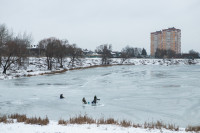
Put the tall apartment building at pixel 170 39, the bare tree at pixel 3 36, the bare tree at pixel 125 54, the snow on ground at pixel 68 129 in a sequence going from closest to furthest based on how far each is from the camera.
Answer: the snow on ground at pixel 68 129 → the bare tree at pixel 3 36 → the bare tree at pixel 125 54 → the tall apartment building at pixel 170 39

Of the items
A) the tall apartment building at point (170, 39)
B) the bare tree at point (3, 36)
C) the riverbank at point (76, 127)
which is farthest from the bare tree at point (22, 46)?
the tall apartment building at point (170, 39)

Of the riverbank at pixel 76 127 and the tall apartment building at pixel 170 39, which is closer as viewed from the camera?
the riverbank at pixel 76 127

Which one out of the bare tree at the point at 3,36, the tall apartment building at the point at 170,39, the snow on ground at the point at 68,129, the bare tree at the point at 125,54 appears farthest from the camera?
the tall apartment building at the point at 170,39

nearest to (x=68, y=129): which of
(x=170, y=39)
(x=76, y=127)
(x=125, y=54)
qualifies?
(x=76, y=127)

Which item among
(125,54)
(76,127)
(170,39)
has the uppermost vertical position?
(170,39)

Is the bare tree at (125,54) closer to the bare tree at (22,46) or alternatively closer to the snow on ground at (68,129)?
the bare tree at (22,46)

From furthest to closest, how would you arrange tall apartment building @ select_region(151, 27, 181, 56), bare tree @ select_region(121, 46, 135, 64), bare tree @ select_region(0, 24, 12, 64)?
tall apartment building @ select_region(151, 27, 181, 56) → bare tree @ select_region(121, 46, 135, 64) → bare tree @ select_region(0, 24, 12, 64)

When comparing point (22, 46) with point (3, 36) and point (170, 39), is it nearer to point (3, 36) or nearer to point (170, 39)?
point (3, 36)

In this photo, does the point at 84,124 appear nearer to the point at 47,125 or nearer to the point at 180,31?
the point at 47,125

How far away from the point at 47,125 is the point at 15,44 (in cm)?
2719

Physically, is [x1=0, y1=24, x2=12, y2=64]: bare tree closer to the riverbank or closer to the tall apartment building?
the riverbank

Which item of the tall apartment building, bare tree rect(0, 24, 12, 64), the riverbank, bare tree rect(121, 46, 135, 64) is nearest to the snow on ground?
the riverbank

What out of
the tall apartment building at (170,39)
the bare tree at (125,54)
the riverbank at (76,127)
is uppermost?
the tall apartment building at (170,39)

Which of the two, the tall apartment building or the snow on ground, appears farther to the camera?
the tall apartment building
